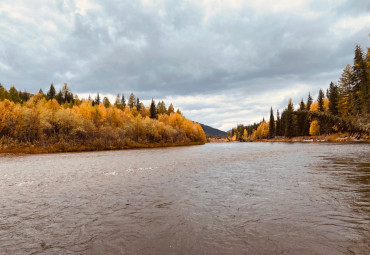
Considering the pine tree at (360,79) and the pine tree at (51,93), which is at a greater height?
the pine tree at (51,93)

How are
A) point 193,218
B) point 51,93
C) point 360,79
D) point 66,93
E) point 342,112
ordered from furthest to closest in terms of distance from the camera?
point 66,93
point 51,93
point 342,112
point 360,79
point 193,218

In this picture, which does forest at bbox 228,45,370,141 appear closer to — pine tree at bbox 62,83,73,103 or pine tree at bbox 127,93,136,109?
pine tree at bbox 127,93,136,109

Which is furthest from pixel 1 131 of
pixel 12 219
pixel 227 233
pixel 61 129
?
pixel 227 233

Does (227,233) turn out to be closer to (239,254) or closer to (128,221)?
(239,254)

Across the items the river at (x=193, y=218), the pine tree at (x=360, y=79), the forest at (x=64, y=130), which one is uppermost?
the pine tree at (x=360, y=79)

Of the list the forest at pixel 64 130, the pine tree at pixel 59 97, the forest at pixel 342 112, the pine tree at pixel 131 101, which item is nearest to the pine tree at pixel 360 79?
the forest at pixel 342 112

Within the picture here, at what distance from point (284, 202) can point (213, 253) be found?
6.33 m

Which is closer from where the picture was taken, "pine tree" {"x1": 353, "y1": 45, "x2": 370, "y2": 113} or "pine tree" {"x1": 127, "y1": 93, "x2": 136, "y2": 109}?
"pine tree" {"x1": 353, "y1": 45, "x2": 370, "y2": 113}

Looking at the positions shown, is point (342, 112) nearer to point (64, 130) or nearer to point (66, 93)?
point (64, 130)

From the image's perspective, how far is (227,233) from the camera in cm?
764

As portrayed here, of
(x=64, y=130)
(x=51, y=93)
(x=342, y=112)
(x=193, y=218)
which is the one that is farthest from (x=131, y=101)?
(x=193, y=218)

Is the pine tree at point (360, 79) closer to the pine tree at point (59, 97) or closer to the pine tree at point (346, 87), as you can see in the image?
the pine tree at point (346, 87)

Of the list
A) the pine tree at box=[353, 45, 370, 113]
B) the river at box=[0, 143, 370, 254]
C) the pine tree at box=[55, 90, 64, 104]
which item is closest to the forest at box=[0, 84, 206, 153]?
the pine tree at box=[55, 90, 64, 104]

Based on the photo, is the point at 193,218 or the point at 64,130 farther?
the point at 64,130
